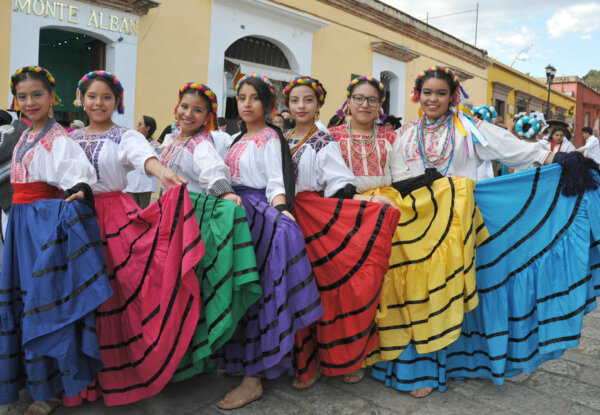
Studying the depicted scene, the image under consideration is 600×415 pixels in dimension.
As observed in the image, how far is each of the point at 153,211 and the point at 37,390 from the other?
3.33ft

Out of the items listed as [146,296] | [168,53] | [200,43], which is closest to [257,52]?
[200,43]

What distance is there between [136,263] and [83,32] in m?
7.13

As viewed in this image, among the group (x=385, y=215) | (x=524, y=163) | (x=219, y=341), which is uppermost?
(x=524, y=163)

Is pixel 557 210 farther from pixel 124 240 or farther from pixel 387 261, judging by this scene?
pixel 124 240

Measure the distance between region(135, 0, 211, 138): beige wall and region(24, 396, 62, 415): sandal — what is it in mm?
7130

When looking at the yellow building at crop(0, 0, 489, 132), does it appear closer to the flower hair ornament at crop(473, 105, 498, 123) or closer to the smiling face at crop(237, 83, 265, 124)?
the flower hair ornament at crop(473, 105, 498, 123)

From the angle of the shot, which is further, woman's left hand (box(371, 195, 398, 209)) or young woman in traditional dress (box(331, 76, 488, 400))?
woman's left hand (box(371, 195, 398, 209))

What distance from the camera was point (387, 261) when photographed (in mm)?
2775

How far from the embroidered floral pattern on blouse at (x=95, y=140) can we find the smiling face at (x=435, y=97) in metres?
1.87

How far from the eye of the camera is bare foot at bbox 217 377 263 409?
2.68 m

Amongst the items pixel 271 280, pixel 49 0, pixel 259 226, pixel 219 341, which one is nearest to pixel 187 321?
pixel 219 341

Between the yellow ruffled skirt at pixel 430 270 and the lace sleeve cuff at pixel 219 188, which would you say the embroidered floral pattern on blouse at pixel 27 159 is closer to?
the lace sleeve cuff at pixel 219 188

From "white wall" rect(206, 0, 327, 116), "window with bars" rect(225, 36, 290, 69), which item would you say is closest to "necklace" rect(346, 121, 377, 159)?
"white wall" rect(206, 0, 327, 116)

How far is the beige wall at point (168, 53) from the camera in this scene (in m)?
9.14
